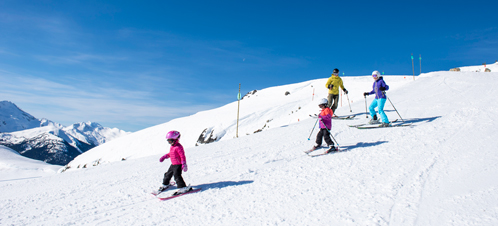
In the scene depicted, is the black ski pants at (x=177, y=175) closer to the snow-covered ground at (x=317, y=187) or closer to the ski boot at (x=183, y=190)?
the ski boot at (x=183, y=190)

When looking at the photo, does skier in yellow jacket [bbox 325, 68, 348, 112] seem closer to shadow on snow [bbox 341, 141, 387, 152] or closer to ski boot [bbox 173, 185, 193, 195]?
shadow on snow [bbox 341, 141, 387, 152]

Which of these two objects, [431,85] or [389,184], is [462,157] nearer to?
[389,184]

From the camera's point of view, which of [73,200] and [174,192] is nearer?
[174,192]

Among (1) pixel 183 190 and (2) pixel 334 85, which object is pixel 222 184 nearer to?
(1) pixel 183 190

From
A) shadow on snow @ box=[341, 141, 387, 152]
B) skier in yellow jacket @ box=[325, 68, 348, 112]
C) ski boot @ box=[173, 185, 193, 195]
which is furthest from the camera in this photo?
skier in yellow jacket @ box=[325, 68, 348, 112]

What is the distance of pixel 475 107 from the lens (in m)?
10.7

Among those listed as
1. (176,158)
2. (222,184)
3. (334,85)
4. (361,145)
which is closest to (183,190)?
(176,158)

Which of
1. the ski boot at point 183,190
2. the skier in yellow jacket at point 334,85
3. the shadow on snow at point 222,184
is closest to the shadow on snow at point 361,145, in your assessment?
the shadow on snow at point 222,184

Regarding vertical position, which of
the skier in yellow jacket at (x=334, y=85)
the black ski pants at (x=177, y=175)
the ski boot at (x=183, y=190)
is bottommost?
the ski boot at (x=183, y=190)

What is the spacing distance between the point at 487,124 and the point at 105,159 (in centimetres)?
3171

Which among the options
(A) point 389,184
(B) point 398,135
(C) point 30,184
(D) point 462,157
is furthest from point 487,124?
(C) point 30,184

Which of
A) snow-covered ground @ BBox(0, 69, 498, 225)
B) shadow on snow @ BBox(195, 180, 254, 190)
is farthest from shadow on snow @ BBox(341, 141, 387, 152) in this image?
shadow on snow @ BBox(195, 180, 254, 190)

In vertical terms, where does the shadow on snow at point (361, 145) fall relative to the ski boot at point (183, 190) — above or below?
above

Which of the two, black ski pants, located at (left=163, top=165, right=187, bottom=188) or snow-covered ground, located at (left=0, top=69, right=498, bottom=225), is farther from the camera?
black ski pants, located at (left=163, top=165, right=187, bottom=188)
